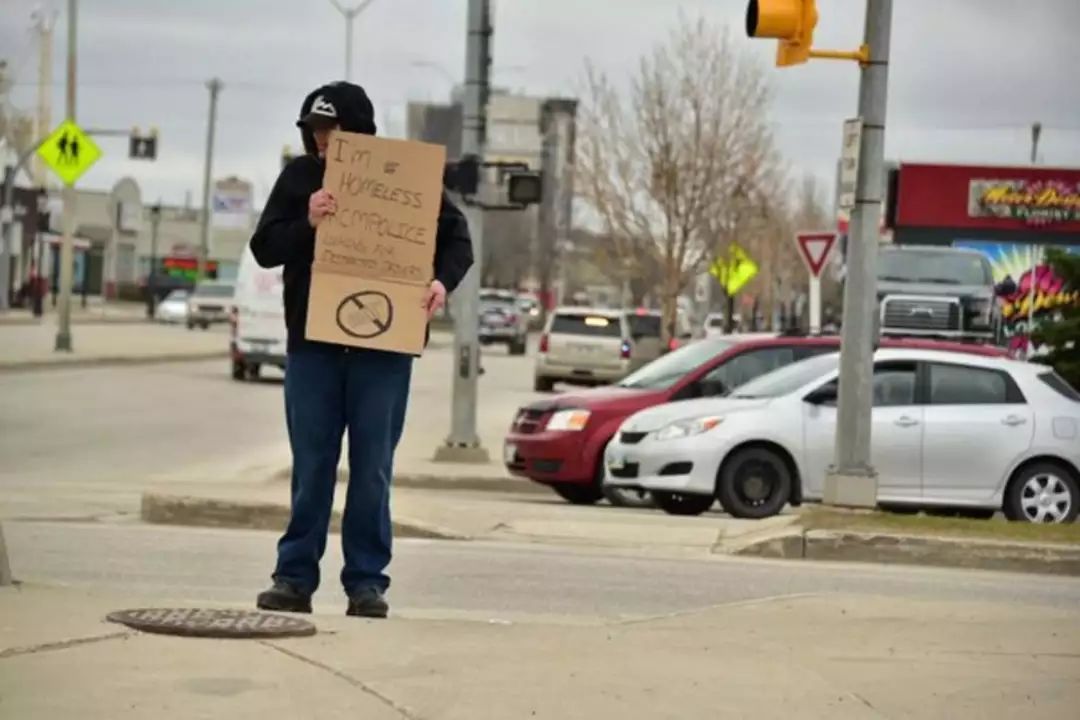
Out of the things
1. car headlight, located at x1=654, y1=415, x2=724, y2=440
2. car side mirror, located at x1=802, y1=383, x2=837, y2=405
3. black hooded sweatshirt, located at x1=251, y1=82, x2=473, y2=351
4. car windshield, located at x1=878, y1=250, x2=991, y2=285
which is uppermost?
car windshield, located at x1=878, y1=250, x2=991, y2=285

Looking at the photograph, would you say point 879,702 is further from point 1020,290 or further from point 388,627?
point 1020,290

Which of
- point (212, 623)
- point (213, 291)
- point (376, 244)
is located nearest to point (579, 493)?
point (376, 244)

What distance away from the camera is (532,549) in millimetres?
13711

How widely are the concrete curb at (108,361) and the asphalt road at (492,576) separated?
91.5 feet

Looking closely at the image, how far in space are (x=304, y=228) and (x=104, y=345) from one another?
47717 mm

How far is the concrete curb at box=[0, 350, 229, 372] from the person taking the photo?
41156mm

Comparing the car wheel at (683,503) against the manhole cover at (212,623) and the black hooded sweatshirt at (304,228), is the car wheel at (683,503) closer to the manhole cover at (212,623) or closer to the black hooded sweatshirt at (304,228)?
the black hooded sweatshirt at (304,228)

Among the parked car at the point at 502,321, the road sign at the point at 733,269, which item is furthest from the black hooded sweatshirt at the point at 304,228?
the parked car at the point at 502,321

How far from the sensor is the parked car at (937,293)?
102ft

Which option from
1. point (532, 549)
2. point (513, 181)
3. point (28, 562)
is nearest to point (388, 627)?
point (28, 562)

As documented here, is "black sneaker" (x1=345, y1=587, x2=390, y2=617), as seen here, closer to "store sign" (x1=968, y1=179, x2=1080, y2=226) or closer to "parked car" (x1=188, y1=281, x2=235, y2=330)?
"store sign" (x1=968, y1=179, x2=1080, y2=226)

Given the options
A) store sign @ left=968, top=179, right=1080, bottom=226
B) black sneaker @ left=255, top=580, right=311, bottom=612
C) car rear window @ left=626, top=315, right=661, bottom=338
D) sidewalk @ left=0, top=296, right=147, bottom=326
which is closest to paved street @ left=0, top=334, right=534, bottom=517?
black sneaker @ left=255, top=580, right=311, bottom=612

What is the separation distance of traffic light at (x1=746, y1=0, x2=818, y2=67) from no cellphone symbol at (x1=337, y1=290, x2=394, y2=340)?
6990 millimetres

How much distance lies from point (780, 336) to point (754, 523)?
506 cm
